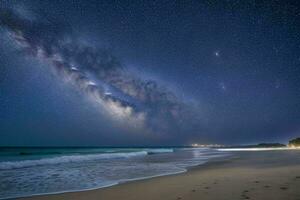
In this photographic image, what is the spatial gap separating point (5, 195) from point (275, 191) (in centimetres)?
786

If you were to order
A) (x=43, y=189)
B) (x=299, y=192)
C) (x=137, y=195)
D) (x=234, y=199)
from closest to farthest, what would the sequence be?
(x=234, y=199) → (x=299, y=192) → (x=137, y=195) → (x=43, y=189)

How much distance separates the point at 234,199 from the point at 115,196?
320 cm

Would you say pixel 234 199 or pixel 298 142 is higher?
pixel 298 142

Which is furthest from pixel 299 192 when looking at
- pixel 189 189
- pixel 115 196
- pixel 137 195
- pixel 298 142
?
pixel 298 142

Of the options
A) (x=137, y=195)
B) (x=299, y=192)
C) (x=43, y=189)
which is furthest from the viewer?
(x=43, y=189)

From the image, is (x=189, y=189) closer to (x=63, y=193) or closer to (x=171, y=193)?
(x=171, y=193)

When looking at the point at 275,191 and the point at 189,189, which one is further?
the point at 189,189

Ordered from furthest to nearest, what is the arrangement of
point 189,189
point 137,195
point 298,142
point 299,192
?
point 298,142 < point 189,189 < point 137,195 < point 299,192

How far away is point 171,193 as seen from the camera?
22.7ft

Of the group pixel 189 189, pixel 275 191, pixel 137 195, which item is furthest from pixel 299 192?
pixel 137 195

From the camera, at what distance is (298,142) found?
76.9 meters

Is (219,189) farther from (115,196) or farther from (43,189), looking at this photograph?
(43,189)

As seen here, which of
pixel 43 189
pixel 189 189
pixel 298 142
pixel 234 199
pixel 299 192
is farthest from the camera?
pixel 298 142

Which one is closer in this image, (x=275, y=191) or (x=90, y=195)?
(x=275, y=191)
